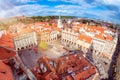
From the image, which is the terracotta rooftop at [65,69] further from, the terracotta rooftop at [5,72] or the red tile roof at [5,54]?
the terracotta rooftop at [5,72]

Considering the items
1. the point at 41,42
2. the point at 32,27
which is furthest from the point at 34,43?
the point at 32,27

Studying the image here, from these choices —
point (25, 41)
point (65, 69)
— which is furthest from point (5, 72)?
point (25, 41)

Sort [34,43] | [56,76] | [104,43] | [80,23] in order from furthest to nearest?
1. [80,23]
2. [34,43]
3. [104,43]
4. [56,76]

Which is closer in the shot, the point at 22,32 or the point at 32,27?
the point at 22,32

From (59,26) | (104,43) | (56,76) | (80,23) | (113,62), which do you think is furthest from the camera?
(80,23)

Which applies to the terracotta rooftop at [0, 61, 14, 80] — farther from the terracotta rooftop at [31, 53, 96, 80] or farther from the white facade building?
the white facade building

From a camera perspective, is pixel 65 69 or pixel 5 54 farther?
pixel 65 69

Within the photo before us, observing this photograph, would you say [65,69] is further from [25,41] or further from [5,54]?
[25,41]

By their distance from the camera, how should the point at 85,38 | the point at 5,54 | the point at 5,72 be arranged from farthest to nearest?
the point at 85,38 < the point at 5,54 < the point at 5,72

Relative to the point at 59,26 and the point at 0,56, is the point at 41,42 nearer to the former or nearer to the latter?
the point at 59,26
